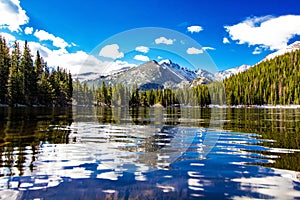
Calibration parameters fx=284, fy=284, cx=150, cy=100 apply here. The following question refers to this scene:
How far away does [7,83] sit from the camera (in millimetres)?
91312

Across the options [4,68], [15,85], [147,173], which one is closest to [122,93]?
[147,173]

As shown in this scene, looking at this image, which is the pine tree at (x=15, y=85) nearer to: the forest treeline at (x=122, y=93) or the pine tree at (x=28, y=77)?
the pine tree at (x=28, y=77)

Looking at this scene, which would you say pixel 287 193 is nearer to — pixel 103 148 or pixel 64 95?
pixel 103 148

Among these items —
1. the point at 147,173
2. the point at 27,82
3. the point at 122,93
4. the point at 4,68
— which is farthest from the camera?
the point at 27,82

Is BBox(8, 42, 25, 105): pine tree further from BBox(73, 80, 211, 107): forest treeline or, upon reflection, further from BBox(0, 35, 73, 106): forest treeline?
BBox(73, 80, 211, 107): forest treeline

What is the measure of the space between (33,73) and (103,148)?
4074 inches

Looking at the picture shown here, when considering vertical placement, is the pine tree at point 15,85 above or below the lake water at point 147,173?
above

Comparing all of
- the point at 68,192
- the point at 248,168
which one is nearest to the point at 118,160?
the point at 68,192

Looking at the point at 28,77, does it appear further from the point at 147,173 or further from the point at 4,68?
the point at 147,173

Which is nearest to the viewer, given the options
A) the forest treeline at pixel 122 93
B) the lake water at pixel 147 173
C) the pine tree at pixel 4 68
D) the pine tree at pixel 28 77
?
the lake water at pixel 147 173

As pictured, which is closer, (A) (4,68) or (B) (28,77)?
(A) (4,68)

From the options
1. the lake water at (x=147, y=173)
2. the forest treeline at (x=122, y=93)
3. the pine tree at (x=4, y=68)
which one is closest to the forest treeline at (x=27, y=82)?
the pine tree at (x=4, y=68)

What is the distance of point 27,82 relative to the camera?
102 m

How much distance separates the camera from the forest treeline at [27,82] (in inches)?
3558
